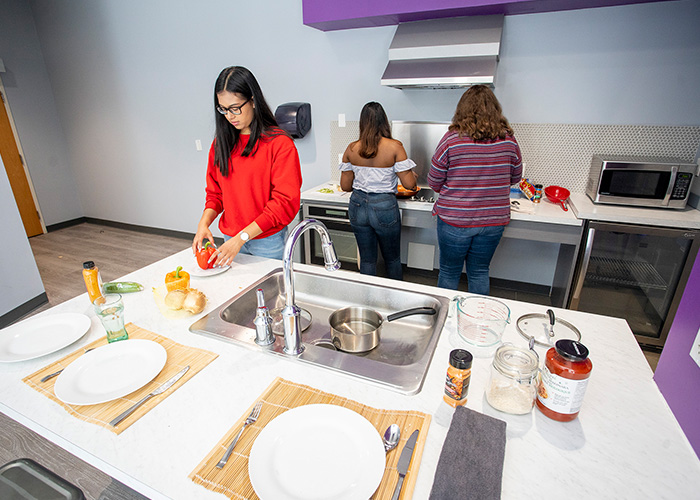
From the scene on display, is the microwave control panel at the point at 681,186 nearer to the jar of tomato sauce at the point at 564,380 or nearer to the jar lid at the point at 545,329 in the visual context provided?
the jar lid at the point at 545,329

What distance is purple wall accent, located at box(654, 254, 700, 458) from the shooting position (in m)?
0.75

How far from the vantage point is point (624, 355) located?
1.00 meters

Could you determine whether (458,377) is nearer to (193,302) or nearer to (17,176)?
(193,302)

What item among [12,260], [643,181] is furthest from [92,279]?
[643,181]

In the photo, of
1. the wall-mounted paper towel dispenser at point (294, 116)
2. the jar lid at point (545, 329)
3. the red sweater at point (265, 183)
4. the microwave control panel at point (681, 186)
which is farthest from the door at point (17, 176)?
the microwave control panel at point (681, 186)

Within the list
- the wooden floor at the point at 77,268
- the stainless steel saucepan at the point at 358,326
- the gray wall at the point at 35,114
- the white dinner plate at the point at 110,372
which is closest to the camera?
the white dinner plate at the point at 110,372

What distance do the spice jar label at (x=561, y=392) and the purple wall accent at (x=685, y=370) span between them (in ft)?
0.70

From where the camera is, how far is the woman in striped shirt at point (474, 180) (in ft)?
6.39

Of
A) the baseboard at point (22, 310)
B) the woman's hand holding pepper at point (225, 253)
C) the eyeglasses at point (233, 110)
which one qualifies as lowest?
the baseboard at point (22, 310)

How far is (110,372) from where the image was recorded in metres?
0.93

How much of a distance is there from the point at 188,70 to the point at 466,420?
4.16 m

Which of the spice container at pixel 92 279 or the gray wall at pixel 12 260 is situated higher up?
the spice container at pixel 92 279

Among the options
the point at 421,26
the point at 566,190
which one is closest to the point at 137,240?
the point at 421,26

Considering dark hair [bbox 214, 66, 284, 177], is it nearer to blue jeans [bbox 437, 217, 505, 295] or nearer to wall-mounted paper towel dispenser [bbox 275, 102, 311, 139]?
blue jeans [bbox 437, 217, 505, 295]
